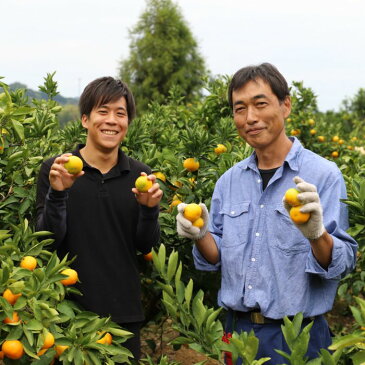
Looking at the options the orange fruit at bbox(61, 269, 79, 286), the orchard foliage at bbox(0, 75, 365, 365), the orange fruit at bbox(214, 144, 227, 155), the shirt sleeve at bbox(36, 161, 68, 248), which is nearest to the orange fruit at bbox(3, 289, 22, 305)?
the orchard foliage at bbox(0, 75, 365, 365)

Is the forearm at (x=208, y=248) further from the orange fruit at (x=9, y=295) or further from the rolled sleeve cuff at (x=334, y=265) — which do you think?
the orange fruit at (x=9, y=295)


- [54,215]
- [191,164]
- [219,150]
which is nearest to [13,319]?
[54,215]

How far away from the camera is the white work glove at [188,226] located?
75.4 inches

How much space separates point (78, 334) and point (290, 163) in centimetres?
91

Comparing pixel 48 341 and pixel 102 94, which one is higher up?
pixel 102 94

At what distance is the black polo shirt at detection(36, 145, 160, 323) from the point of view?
215cm

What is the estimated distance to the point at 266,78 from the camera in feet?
6.53

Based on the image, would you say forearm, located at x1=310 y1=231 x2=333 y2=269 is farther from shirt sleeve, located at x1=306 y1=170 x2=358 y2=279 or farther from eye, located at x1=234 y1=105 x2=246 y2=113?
eye, located at x1=234 y1=105 x2=246 y2=113

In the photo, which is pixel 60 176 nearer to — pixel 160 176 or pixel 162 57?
pixel 160 176

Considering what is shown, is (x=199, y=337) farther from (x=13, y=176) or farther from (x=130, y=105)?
(x=13, y=176)

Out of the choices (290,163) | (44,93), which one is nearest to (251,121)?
(290,163)

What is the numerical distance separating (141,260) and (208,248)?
2.93ft

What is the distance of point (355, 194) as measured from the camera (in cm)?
226

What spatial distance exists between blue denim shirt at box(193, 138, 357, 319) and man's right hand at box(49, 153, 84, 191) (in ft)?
1.80
